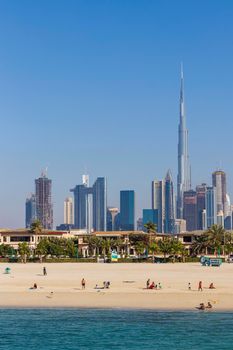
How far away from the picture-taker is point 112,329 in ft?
143

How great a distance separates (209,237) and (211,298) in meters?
89.5

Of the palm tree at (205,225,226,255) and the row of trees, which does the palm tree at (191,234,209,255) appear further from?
the row of trees

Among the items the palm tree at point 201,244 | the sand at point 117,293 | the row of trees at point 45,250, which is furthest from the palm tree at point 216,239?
the sand at point 117,293

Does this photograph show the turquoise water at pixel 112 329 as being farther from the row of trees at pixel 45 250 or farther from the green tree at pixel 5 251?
the green tree at pixel 5 251

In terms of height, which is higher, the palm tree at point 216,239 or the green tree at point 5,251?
the palm tree at point 216,239

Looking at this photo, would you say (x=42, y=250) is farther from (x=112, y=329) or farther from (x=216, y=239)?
(x=112, y=329)

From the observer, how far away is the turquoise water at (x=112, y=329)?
129ft

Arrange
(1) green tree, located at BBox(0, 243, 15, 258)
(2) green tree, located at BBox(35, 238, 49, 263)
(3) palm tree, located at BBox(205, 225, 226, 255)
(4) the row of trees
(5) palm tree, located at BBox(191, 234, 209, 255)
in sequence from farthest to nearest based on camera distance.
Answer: (5) palm tree, located at BBox(191, 234, 209, 255)
(3) palm tree, located at BBox(205, 225, 226, 255)
(1) green tree, located at BBox(0, 243, 15, 258)
(2) green tree, located at BBox(35, 238, 49, 263)
(4) the row of trees

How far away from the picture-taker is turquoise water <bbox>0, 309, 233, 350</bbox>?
129ft

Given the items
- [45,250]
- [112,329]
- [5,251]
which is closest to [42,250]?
[45,250]

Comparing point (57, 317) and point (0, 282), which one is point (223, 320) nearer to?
point (57, 317)

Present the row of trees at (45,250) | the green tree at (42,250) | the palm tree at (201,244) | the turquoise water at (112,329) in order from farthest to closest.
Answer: the palm tree at (201,244)
the green tree at (42,250)
the row of trees at (45,250)
the turquoise water at (112,329)

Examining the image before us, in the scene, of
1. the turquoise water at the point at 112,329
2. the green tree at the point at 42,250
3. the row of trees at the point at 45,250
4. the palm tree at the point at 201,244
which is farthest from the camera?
the palm tree at the point at 201,244

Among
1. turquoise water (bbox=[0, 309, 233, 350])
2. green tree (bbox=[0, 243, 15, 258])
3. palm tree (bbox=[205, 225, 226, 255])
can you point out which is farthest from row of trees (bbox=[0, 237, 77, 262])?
turquoise water (bbox=[0, 309, 233, 350])
